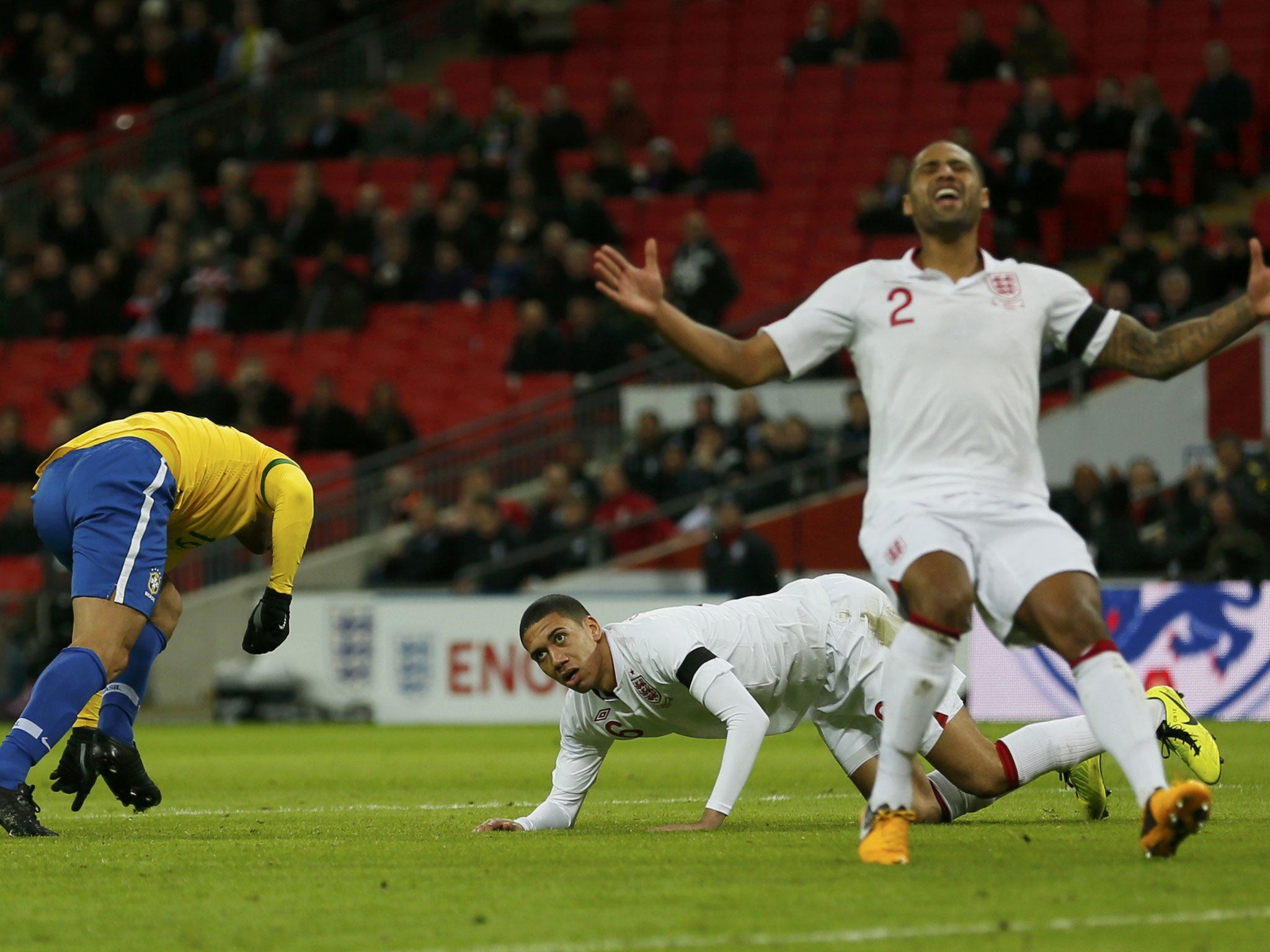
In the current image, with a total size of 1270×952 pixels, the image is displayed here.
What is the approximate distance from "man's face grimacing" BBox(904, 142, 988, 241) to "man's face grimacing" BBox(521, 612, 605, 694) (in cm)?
208

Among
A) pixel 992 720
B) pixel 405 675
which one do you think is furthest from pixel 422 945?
pixel 405 675

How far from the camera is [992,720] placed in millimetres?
15289

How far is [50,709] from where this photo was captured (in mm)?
7266

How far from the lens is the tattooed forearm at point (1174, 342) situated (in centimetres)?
588

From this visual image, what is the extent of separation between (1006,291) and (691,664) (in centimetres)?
189

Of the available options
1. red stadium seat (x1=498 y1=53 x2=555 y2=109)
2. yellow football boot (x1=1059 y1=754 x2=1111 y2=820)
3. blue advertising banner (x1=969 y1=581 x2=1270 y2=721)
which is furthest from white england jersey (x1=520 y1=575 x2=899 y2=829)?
red stadium seat (x1=498 y1=53 x2=555 y2=109)

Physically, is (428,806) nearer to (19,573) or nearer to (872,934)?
(872,934)

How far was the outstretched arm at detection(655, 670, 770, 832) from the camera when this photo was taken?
674 cm

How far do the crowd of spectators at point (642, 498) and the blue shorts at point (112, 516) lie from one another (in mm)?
10895

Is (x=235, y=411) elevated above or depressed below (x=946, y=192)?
below

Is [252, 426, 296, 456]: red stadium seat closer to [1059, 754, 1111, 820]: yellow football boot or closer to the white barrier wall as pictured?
the white barrier wall

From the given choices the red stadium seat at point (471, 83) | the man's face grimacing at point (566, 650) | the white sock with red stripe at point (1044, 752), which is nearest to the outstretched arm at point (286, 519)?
the man's face grimacing at point (566, 650)

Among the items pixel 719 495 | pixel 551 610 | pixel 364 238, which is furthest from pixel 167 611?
pixel 364 238

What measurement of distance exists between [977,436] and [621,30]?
2107 cm
